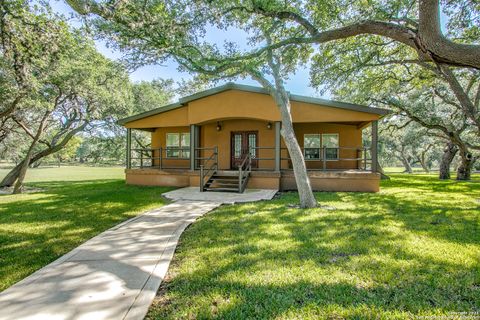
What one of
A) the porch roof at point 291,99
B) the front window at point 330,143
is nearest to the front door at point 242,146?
the porch roof at point 291,99

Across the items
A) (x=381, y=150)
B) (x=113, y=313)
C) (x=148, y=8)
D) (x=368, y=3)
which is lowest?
(x=113, y=313)

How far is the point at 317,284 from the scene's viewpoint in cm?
296

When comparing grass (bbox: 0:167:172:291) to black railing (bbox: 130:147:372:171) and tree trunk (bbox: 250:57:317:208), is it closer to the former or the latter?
black railing (bbox: 130:147:372:171)

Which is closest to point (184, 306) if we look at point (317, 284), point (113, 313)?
point (113, 313)

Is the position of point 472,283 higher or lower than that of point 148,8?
lower

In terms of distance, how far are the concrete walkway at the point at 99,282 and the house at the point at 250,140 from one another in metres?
6.03

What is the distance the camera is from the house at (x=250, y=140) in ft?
36.0

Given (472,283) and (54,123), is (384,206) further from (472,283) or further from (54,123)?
(54,123)

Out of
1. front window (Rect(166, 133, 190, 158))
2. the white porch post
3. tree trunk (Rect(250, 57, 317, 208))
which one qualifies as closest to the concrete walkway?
tree trunk (Rect(250, 57, 317, 208))

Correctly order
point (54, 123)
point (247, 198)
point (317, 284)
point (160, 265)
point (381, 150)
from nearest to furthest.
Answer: point (317, 284)
point (160, 265)
point (247, 198)
point (54, 123)
point (381, 150)

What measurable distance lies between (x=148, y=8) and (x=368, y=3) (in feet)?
25.1

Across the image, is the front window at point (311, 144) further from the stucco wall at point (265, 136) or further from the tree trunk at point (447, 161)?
the tree trunk at point (447, 161)

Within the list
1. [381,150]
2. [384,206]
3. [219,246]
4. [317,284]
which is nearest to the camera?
[317,284]

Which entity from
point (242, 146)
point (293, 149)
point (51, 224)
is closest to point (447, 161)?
point (242, 146)
